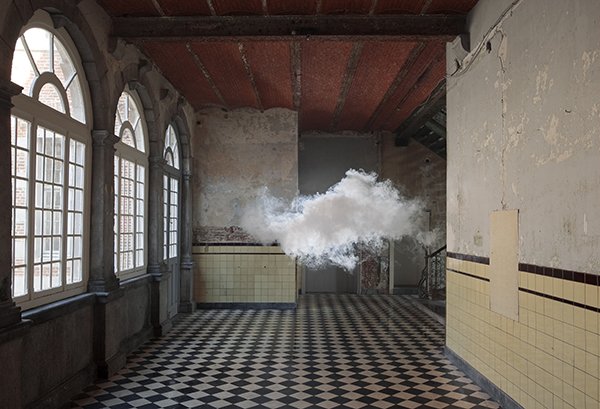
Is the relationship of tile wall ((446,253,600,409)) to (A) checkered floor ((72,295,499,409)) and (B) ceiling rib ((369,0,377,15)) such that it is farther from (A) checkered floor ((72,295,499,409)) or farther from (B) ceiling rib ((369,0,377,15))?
(B) ceiling rib ((369,0,377,15))

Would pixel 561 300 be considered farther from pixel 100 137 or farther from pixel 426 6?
pixel 100 137

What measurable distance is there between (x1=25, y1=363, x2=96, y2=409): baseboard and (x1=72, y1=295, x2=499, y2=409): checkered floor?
0.09 m

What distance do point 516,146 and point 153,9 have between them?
4136 millimetres

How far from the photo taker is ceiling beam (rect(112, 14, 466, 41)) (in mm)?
6445

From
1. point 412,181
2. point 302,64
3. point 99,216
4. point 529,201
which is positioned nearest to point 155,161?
point 99,216

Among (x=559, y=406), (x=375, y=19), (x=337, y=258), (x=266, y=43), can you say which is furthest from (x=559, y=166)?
(x=337, y=258)

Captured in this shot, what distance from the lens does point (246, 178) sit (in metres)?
11.5

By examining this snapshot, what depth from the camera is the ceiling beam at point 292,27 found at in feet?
21.1

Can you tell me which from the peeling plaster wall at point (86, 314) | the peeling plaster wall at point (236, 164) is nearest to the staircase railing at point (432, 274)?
the peeling plaster wall at point (236, 164)

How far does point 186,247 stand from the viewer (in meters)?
11.1

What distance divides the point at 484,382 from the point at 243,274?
21.0 feet

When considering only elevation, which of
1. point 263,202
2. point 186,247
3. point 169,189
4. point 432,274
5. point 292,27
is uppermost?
point 292,27

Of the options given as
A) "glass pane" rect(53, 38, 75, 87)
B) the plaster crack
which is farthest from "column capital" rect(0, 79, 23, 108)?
the plaster crack

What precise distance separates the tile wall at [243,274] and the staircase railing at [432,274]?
3.49m
